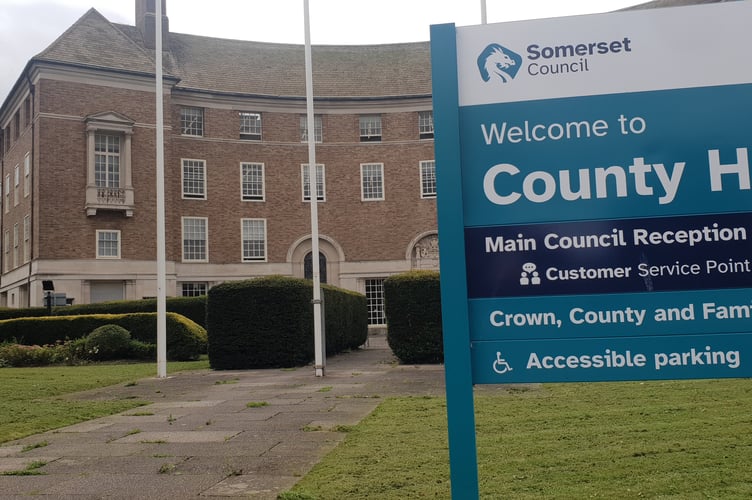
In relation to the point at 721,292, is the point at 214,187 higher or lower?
higher

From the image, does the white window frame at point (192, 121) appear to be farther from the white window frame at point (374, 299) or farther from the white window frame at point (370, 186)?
the white window frame at point (374, 299)

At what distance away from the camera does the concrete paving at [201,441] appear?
5.61 metres

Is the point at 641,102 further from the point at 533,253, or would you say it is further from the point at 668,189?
the point at 533,253

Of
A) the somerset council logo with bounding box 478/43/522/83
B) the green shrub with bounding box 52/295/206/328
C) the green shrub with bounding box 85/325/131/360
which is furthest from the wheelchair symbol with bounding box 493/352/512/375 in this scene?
the green shrub with bounding box 52/295/206/328

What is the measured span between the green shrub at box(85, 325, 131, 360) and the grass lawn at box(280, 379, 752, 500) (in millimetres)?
14808

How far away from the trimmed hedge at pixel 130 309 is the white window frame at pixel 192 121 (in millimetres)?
16538

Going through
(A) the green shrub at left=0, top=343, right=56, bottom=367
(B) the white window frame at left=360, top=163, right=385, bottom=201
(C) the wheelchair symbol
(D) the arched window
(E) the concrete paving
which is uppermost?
(B) the white window frame at left=360, top=163, right=385, bottom=201

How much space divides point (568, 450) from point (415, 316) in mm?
10518

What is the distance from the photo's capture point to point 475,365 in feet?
12.4

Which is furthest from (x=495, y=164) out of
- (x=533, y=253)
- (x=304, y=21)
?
(x=304, y=21)

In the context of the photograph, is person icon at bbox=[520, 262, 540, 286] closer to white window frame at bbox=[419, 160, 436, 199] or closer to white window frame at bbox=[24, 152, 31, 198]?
white window frame at bbox=[24, 152, 31, 198]

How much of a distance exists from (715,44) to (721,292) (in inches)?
49.6

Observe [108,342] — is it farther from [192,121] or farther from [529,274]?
[192,121]

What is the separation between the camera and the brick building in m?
39.6
